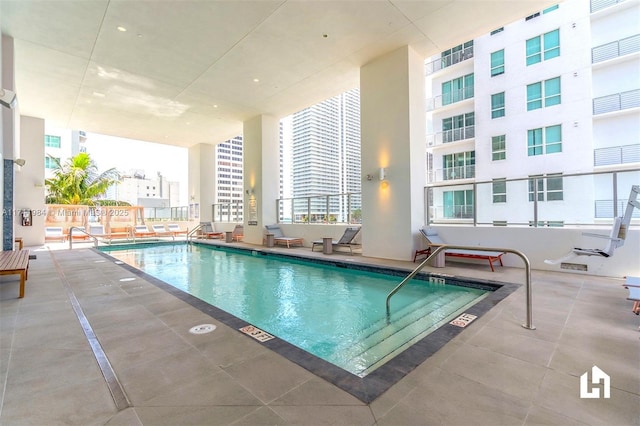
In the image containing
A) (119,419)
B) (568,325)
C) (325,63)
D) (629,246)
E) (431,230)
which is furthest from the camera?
(325,63)

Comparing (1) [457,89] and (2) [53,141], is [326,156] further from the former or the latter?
(2) [53,141]

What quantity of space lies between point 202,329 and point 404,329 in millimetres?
2136

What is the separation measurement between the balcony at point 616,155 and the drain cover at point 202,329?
50.5 feet

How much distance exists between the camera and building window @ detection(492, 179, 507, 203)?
6.29 m

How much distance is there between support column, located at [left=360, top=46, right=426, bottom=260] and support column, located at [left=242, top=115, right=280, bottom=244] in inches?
181

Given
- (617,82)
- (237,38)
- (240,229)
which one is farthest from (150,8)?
(617,82)

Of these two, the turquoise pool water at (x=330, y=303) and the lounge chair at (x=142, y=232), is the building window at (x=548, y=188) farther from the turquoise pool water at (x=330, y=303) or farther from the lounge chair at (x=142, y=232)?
the lounge chair at (x=142, y=232)

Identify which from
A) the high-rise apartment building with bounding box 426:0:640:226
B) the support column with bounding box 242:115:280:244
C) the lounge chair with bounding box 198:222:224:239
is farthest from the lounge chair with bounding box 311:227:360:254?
the lounge chair with bounding box 198:222:224:239

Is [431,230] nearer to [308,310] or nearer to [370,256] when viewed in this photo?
[370,256]

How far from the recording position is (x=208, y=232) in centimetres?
1390

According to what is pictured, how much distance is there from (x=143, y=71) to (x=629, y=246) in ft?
35.5

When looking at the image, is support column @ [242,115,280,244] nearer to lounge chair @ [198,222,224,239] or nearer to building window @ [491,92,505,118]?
lounge chair @ [198,222,224,239]

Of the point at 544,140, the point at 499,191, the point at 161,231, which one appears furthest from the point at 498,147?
the point at 161,231

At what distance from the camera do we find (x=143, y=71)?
24.8 feet
